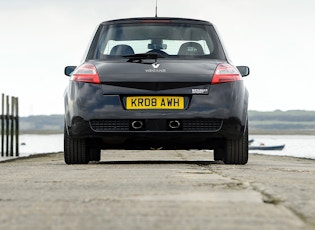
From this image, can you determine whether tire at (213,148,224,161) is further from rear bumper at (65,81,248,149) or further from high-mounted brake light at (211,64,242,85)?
high-mounted brake light at (211,64,242,85)

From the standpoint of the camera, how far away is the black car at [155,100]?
10.0 meters

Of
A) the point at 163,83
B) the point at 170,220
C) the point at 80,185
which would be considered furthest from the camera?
the point at 163,83

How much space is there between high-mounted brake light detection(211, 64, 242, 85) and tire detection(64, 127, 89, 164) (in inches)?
72.8

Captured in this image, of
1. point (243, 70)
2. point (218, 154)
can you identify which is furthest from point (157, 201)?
point (218, 154)

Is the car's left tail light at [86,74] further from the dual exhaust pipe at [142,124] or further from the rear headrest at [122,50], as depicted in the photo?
the dual exhaust pipe at [142,124]

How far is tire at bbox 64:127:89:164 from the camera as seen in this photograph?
10.6 m

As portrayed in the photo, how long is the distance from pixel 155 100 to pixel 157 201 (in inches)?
184

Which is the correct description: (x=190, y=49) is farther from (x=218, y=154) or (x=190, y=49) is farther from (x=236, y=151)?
(x=218, y=154)

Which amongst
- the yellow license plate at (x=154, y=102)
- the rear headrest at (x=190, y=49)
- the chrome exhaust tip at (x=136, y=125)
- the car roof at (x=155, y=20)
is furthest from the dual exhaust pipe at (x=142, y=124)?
the car roof at (x=155, y=20)

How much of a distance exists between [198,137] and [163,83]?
769 mm

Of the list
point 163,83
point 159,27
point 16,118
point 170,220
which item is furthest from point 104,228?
point 16,118

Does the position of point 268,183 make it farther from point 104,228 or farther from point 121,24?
point 121,24

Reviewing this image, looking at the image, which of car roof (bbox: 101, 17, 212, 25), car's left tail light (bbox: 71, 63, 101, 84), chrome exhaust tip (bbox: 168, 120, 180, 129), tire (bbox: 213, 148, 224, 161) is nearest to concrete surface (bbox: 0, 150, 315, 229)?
chrome exhaust tip (bbox: 168, 120, 180, 129)

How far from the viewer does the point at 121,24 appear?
1103cm
